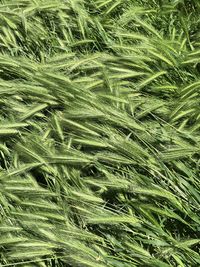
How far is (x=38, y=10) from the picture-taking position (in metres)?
2.56

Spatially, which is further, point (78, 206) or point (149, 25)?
point (149, 25)

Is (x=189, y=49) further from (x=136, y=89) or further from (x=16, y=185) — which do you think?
(x=16, y=185)

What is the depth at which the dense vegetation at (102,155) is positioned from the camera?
1.98m

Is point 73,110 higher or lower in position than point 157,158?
higher

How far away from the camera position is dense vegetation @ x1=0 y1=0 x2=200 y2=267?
198 cm

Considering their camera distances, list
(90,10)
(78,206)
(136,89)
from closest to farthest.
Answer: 1. (78,206)
2. (136,89)
3. (90,10)

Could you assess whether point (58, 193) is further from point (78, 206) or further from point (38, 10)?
point (38, 10)

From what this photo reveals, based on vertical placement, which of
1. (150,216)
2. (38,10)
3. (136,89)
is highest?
(38,10)

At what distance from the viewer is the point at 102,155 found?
2.09 metres

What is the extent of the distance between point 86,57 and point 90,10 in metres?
0.50

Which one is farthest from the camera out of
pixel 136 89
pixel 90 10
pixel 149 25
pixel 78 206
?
pixel 90 10

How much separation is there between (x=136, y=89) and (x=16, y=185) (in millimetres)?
587

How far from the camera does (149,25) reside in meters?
2.51

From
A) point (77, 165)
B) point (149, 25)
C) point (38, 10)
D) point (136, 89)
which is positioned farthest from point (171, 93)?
point (38, 10)
